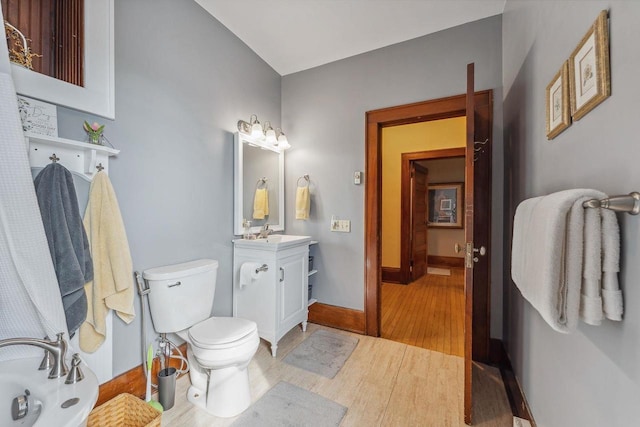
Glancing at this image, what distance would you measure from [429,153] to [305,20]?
8.32 ft

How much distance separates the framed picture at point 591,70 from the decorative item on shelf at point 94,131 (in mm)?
2052

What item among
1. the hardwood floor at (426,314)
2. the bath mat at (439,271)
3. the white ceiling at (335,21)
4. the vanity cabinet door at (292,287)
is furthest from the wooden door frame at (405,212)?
the vanity cabinet door at (292,287)

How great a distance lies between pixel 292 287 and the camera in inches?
87.9

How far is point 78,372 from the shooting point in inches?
34.6

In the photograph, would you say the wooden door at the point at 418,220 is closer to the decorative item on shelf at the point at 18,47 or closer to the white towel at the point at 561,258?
the white towel at the point at 561,258

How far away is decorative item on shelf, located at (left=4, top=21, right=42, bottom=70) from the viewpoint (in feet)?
3.76

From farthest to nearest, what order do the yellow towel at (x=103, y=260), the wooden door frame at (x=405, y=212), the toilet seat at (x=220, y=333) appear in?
1. the wooden door frame at (x=405, y=212)
2. the toilet seat at (x=220, y=333)
3. the yellow towel at (x=103, y=260)

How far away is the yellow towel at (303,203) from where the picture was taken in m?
2.61

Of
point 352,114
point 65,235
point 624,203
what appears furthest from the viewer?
point 352,114

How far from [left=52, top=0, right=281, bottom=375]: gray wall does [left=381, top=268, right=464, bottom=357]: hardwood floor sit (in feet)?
5.62

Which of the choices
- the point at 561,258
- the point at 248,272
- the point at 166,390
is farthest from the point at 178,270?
the point at 561,258

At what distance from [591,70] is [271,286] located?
202 cm

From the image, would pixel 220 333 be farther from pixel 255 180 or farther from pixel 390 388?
pixel 255 180

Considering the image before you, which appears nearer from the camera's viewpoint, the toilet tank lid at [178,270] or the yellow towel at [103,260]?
the yellow towel at [103,260]
